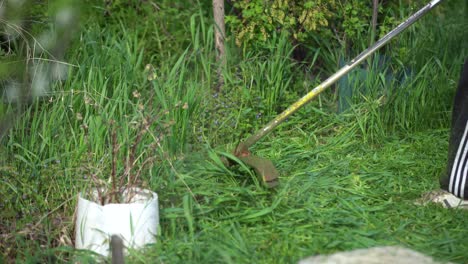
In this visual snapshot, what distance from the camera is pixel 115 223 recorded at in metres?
3.33

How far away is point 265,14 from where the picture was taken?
201 inches

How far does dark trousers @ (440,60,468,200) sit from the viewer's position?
385cm

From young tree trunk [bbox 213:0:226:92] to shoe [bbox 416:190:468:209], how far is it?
59.2 inches

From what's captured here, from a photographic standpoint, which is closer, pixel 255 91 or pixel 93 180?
pixel 93 180

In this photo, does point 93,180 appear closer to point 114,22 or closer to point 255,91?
point 255,91

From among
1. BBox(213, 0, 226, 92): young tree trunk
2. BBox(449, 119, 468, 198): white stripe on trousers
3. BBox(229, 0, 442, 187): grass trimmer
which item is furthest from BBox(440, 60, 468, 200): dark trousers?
BBox(213, 0, 226, 92): young tree trunk

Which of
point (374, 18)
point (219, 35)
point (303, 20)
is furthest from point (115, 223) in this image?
point (374, 18)

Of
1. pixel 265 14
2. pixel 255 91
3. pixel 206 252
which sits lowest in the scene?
pixel 206 252

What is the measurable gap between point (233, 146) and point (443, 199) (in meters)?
1.12

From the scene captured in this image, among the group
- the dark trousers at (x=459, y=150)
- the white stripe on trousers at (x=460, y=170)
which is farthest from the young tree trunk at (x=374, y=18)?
the white stripe on trousers at (x=460, y=170)

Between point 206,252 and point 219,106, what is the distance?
152 centimetres

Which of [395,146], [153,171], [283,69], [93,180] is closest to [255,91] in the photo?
[283,69]

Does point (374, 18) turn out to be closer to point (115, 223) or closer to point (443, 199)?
point (443, 199)

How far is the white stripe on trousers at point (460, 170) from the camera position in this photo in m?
3.84
